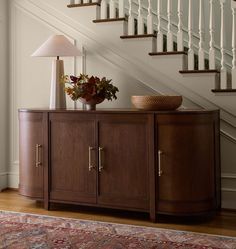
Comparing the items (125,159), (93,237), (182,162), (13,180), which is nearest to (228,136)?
(182,162)

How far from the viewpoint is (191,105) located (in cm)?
360

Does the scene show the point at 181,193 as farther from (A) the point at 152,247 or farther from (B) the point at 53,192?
(B) the point at 53,192

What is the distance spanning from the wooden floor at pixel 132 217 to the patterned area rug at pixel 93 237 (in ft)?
0.47

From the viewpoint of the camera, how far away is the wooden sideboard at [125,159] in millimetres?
3109

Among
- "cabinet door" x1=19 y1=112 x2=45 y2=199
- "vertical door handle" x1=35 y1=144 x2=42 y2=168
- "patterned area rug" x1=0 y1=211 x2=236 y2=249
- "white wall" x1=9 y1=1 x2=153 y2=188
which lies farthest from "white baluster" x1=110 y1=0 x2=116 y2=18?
"patterned area rug" x1=0 y1=211 x2=236 y2=249

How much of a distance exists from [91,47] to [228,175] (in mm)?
1682

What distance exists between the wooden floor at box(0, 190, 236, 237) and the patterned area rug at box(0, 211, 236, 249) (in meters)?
0.14

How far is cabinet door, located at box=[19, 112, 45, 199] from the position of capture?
11.7ft

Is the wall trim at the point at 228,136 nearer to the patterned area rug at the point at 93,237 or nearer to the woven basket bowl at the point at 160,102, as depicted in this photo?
the woven basket bowl at the point at 160,102

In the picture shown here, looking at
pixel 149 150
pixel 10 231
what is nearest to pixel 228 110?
pixel 149 150

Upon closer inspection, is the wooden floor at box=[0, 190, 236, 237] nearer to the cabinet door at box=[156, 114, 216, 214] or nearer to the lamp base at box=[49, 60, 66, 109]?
the cabinet door at box=[156, 114, 216, 214]

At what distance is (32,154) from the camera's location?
361cm

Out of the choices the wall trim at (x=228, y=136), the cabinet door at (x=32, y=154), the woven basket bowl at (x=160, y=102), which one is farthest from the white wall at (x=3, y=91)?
the wall trim at (x=228, y=136)

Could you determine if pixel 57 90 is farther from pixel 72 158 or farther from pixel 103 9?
pixel 103 9
